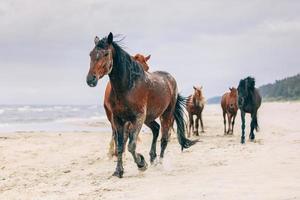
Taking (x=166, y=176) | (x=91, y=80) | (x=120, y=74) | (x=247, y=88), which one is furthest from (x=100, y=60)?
(x=247, y=88)

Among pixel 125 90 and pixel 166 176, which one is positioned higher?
pixel 125 90

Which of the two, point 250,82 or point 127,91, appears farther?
point 250,82

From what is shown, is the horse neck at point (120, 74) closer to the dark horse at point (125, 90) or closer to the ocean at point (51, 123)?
the dark horse at point (125, 90)

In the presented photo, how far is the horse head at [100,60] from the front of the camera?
7035 mm

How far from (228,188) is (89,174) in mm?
3575

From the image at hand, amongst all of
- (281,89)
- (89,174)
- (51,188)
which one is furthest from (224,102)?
(281,89)

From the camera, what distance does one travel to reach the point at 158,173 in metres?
8.13

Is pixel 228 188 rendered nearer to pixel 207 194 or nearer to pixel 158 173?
pixel 207 194

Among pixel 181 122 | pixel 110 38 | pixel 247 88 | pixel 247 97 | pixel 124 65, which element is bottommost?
pixel 181 122

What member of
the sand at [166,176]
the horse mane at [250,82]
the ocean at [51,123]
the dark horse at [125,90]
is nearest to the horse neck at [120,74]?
the dark horse at [125,90]

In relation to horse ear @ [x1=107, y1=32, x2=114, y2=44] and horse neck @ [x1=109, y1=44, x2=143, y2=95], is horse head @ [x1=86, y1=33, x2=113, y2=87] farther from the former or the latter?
horse neck @ [x1=109, y1=44, x2=143, y2=95]

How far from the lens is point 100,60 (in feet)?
23.8

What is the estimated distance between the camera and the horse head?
7035 mm

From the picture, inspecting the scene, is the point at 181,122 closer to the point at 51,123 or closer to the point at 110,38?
the point at 110,38
